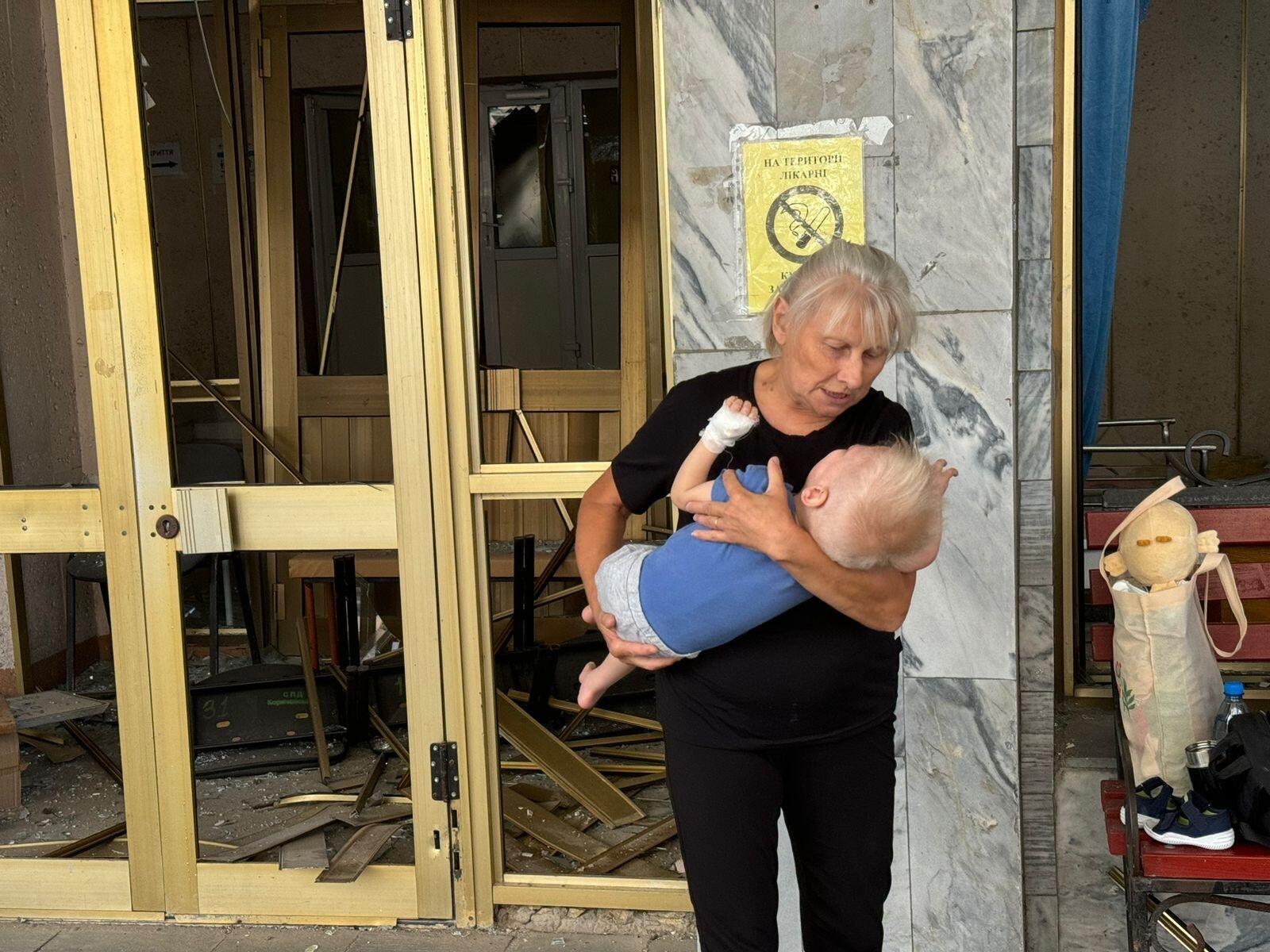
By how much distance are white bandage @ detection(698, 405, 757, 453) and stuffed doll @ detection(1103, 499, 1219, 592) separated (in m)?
0.97

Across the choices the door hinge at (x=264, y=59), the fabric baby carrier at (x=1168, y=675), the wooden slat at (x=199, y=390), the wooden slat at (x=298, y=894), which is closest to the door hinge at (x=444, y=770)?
the wooden slat at (x=298, y=894)

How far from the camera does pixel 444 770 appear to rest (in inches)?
110

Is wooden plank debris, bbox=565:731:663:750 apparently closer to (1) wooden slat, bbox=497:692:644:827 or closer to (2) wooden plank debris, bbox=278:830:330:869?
(1) wooden slat, bbox=497:692:644:827

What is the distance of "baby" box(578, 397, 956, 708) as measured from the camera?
4.98 feet

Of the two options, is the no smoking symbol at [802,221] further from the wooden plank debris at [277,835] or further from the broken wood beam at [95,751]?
the broken wood beam at [95,751]

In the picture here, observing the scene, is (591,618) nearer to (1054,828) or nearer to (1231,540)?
(1054,828)

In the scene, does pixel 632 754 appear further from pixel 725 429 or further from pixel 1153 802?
pixel 725 429

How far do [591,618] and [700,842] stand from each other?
387mm

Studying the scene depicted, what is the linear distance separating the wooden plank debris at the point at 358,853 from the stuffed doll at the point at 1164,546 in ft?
6.33

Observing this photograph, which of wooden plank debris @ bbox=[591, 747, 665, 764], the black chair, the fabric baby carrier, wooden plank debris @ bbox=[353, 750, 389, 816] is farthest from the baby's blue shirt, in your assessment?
the black chair

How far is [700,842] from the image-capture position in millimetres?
1686

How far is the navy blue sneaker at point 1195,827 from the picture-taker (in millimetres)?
1999

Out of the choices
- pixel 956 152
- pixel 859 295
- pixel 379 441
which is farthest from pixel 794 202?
pixel 379 441

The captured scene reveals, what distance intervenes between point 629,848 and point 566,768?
597mm
